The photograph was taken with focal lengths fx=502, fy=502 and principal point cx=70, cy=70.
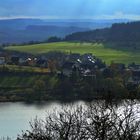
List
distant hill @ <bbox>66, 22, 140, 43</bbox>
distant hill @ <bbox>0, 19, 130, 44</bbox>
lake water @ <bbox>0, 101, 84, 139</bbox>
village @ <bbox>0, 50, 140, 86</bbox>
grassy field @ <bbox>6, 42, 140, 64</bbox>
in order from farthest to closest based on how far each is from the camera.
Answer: distant hill @ <bbox>0, 19, 130, 44</bbox>, distant hill @ <bbox>66, 22, 140, 43</bbox>, grassy field @ <bbox>6, 42, 140, 64</bbox>, village @ <bbox>0, 50, 140, 86</bbox>, lake water @ <bbox>0, 101, 84, 139</bbox>

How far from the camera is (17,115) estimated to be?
49.5 feet

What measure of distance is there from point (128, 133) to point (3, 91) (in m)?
19.2

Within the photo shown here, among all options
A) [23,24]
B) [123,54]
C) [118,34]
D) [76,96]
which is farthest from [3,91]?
[23,24]

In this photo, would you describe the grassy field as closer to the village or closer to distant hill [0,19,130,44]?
the village

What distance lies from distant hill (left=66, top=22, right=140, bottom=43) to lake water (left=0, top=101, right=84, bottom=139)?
83.9 feet

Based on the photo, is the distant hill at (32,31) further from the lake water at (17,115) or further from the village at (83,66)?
the lake water at (17,115)

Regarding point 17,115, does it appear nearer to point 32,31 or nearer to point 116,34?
point 116,34

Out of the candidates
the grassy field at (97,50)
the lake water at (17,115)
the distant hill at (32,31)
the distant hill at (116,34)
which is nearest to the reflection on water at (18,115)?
the lake water at (17,115)

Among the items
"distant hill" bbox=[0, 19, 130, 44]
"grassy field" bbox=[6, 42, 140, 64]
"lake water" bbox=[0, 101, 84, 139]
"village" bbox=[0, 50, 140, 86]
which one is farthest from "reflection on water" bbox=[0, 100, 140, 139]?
"distant hill" bbox=[0, 19, 130, 44]

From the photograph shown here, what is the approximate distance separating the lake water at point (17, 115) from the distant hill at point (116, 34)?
83.9 ft

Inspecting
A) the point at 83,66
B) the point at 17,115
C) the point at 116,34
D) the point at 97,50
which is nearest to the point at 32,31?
the point at 116,34

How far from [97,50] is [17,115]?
74.8ft

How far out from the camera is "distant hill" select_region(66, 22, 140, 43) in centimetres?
4397

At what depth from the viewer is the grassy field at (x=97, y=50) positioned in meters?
32.3
